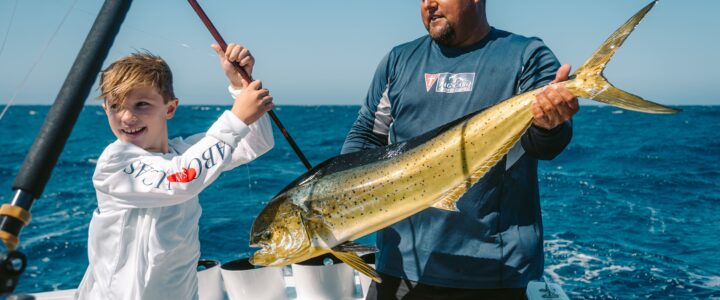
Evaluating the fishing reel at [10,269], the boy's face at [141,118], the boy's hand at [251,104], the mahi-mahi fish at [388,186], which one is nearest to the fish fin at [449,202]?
the mahi-mahi fish at [388,186]

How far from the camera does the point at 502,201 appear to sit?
221 centimetres

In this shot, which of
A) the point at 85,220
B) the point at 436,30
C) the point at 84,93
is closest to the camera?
the point at 84,93

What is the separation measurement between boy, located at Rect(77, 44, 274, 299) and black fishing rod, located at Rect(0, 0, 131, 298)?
0.63 metres

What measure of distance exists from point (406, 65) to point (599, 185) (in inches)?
429

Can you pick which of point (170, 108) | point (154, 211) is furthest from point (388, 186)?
point (170, 108)

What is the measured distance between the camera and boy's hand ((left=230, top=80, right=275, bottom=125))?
2.02m

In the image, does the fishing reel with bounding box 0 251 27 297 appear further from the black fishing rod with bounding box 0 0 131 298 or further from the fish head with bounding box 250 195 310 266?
the fish head with bounding box 250 195 310 266

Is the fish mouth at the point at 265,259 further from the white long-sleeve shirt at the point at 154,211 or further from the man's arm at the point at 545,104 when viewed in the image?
the man's arm at the point at 545,104

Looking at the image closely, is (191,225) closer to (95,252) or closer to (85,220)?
(95,252)

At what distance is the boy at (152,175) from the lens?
6.57 ft

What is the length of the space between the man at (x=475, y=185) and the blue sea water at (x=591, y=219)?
4543 mm

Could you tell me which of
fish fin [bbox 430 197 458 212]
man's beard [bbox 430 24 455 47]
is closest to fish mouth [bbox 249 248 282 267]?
fish fin [bbox 430 197 458 212]

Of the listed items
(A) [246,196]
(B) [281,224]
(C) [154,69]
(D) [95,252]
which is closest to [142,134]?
(C) [154,69]

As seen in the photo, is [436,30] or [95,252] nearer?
[95,252]
